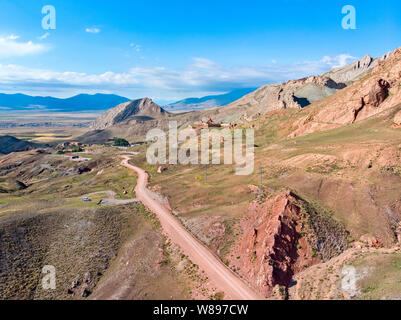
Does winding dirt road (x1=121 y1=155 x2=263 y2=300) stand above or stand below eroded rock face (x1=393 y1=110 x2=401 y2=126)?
below

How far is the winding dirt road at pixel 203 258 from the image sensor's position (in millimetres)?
32969

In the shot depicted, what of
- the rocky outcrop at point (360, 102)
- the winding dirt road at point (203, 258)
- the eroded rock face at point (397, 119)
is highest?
the rocky outcrop at point (360, 102)

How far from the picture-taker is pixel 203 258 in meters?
40.5

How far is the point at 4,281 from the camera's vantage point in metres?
36.6

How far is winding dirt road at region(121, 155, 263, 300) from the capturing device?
1298 inches

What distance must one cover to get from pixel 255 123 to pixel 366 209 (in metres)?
91.5

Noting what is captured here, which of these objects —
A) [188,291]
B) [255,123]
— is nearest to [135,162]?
[255,123]

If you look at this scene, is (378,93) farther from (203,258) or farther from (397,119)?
(203,258)

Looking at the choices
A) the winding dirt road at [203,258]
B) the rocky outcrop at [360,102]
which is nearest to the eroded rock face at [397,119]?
the rocky outcrop at [360,102]

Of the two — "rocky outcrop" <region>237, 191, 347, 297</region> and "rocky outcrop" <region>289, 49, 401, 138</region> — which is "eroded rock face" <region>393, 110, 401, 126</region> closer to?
"rocky outcrop" <region>289, 49, 401, 138</region>

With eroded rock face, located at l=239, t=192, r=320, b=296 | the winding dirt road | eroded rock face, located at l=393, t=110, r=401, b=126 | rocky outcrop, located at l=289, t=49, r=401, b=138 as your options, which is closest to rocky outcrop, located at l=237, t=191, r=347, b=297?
eroded rock face, located at l=239, t=192, r=320, b=296

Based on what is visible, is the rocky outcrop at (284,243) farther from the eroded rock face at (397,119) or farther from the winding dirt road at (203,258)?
the eroded rock face at (397,119)

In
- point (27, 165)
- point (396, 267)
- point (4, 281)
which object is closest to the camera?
point (396, 267)
